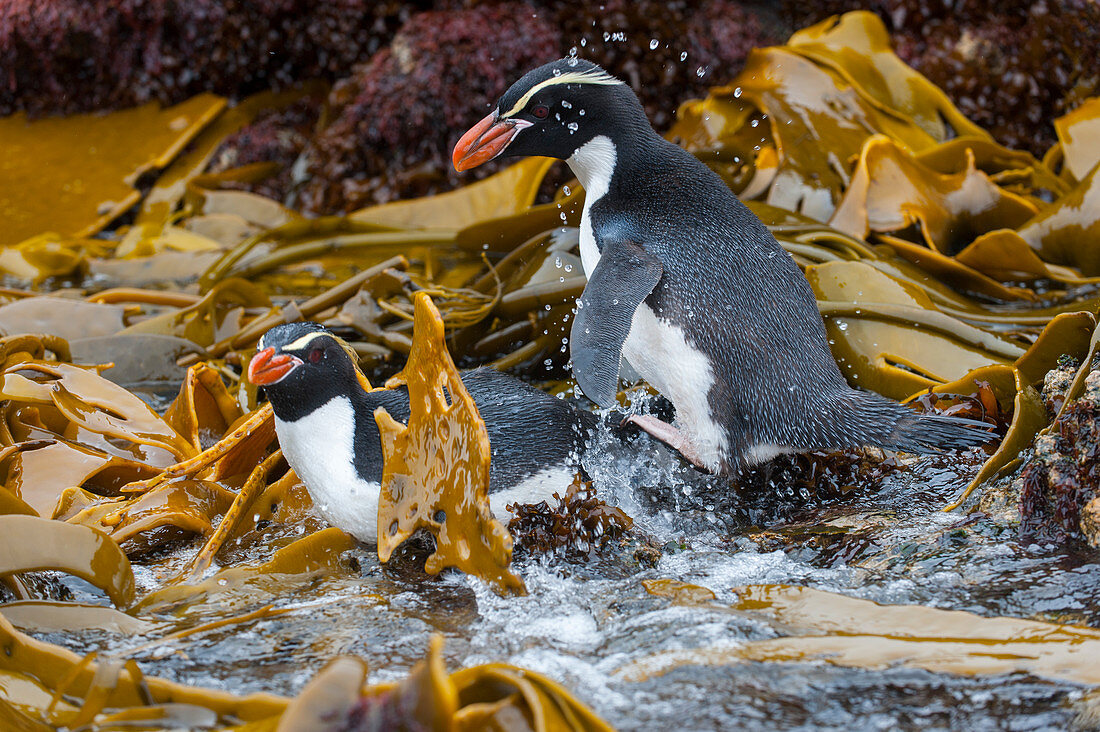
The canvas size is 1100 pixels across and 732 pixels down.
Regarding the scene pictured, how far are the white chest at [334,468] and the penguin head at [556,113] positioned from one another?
82cm

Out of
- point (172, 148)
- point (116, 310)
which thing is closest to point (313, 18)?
point (172, 148)

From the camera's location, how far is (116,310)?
383 centimetres

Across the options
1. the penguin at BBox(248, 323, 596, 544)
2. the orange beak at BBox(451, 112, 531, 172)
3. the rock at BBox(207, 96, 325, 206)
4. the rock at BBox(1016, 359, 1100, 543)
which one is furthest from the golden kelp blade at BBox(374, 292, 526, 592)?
the rock at BBox(207, 96, 325, 206)

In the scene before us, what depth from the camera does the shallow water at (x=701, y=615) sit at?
168cm

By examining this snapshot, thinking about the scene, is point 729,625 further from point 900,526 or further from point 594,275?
point 594,275

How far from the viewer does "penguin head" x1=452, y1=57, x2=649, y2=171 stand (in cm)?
277

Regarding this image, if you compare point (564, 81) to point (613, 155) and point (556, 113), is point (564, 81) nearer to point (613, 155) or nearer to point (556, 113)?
point (556, 113)

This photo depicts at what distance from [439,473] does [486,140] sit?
104 centimetres

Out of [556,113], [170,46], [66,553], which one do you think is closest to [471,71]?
[170,46]

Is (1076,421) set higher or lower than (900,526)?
higher

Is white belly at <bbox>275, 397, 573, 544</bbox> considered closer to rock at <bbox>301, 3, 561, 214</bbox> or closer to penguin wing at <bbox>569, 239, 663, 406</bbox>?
penguin wing at <bbox>569, 239, 663, 406</bbox>

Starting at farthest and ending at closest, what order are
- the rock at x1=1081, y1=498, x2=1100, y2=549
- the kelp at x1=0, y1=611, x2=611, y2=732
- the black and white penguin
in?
1. the black and white penguin
2. the rock at x1=1081, y1=498, x2=1100, y2=549
3. the kelp at x1=0, y1=611, x2=611, y2=732

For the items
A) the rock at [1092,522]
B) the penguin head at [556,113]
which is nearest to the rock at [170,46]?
the penguin head at [556,113]

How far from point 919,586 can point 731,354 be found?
758 millimetres
